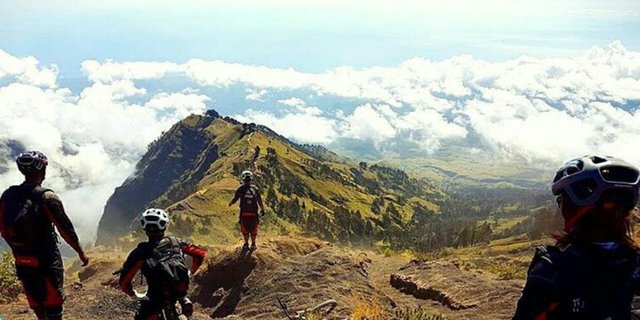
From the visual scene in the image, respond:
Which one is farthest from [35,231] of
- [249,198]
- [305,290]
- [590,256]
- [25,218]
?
[249,198]

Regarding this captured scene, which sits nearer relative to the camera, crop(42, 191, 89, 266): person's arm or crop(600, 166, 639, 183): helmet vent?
crop(600, 166, 639, 183): helmet vent

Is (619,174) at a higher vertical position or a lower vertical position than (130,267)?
higher

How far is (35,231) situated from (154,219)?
2.49 meters

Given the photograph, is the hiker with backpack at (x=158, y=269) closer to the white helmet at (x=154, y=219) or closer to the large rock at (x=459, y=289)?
the white helmet at (x=154, y=219)

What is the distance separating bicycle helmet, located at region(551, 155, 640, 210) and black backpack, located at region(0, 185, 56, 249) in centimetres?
888

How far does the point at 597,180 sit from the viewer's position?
4.28m

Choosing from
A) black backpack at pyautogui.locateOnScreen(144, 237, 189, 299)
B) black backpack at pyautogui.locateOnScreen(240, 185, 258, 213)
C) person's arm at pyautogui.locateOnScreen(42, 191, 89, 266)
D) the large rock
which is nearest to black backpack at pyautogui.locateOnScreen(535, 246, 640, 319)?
black backpack at pyautogui.locateOnScreen(144, 237, 189, 299)

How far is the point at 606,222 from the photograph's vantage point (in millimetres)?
4230

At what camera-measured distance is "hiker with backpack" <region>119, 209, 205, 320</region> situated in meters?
8.76

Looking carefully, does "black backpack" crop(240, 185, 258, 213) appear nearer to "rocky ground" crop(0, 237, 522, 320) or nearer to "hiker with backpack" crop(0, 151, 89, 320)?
"rocky ground" crop(0, 237, 522, 320)

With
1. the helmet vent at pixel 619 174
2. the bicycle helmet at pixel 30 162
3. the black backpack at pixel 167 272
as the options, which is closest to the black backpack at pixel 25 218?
the bicycle helmet at pixel 30 162

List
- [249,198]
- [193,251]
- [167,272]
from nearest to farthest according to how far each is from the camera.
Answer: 1. [167,272]
2. [193,251]
3. [249,198]

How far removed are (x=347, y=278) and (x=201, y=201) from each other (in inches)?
3134

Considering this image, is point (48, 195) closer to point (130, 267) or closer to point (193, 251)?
point (130, 267)
